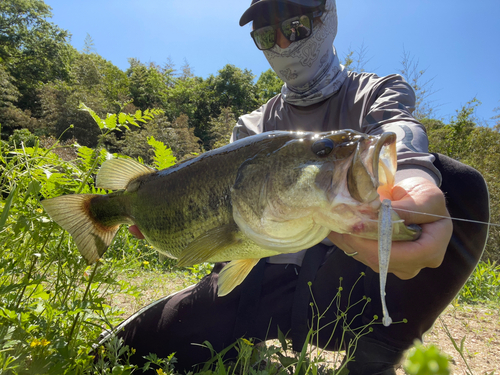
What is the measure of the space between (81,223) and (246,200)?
1.11 meters

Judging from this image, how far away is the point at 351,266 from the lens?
1795mm

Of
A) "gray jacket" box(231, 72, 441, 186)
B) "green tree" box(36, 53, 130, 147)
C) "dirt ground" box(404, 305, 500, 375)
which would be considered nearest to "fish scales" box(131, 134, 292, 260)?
"gray jacket" box(231, 72, 441, 186)

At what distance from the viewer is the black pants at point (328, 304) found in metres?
1.57

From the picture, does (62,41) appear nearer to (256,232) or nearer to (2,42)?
(2,42)

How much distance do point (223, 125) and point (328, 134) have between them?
69.3 feet

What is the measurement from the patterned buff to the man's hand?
5.05 ft

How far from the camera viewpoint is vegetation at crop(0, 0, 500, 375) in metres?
1.35

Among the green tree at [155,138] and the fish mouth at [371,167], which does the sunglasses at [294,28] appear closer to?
the fish mouth at [371,167]

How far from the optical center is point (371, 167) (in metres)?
0.90

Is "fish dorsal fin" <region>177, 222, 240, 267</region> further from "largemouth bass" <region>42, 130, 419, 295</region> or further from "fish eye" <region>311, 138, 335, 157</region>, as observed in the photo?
"fish eye" <region>311, 138, 335, 157</region>

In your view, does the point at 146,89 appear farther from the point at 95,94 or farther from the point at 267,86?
the point at 267,86

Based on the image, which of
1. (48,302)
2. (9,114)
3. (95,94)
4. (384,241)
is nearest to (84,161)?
(48,302)

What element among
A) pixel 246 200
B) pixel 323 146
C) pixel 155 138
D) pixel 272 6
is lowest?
pixel 246 200

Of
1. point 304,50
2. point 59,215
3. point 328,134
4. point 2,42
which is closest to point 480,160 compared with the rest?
point 304,50
